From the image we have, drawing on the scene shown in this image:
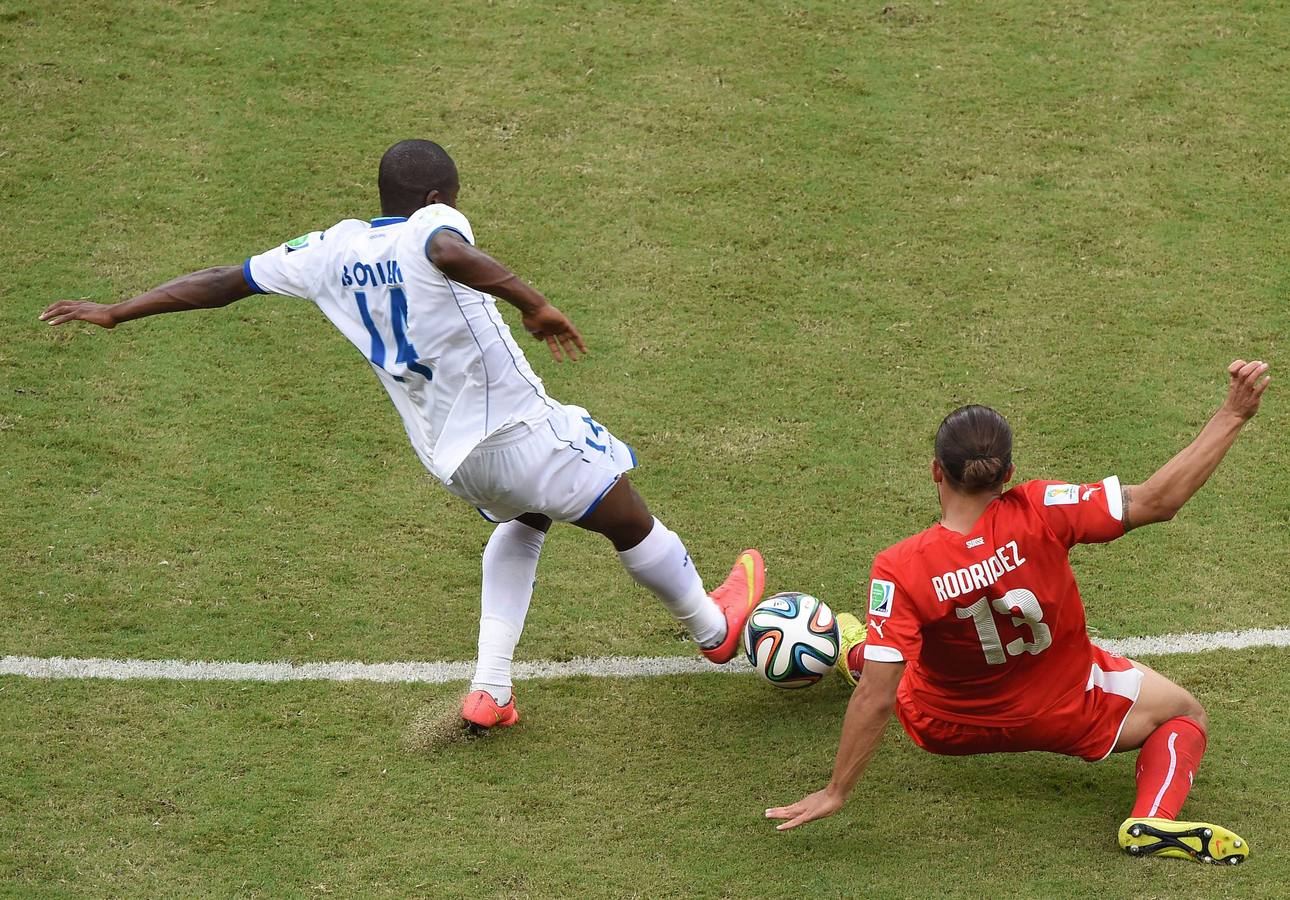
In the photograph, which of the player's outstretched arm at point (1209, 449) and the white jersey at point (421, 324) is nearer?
the player's outstretched arm at point (1209, 449)

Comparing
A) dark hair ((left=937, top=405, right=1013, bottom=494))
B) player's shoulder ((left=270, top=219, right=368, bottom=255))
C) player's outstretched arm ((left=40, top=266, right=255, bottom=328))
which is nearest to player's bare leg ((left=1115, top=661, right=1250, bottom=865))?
dark hair ((left=937, top=405, right=1013, bottom=494))

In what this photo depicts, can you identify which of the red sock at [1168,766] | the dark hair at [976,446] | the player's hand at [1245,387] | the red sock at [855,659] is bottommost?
the red sock at [855,659]

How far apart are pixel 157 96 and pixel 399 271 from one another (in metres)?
4.75

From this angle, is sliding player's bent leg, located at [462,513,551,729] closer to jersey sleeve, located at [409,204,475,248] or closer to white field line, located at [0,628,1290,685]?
white field line, located at [0,628,1290,685]

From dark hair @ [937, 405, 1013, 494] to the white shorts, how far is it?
3.79ft

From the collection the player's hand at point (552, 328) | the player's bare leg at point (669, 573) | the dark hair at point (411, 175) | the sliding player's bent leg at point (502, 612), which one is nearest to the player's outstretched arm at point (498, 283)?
the player's hand at point (552, 328)

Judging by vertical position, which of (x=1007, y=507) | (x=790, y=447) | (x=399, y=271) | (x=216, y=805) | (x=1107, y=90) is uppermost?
(x=1107, y=90)

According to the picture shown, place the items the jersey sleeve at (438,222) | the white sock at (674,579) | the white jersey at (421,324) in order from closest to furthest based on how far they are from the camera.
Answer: the jersey sleeve at (438,222), the white jersey at (421,324), the white sock at (674,579)

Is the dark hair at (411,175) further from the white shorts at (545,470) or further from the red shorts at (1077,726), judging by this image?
the red shorts at (1077,726)

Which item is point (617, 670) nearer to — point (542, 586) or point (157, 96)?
point (542, 586)

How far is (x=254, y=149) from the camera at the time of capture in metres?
8.07

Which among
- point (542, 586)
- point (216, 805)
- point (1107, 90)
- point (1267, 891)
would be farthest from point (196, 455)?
point (1107, 90)

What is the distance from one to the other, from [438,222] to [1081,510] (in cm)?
205

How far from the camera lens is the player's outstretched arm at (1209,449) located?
396 cm
